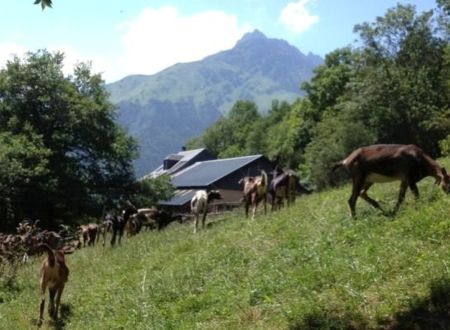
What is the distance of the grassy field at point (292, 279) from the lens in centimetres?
751

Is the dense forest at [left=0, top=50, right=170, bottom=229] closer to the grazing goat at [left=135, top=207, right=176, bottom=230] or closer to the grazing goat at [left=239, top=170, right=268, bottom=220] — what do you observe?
the grazing goat at [left=135, top=207, right=176, bottom=230]

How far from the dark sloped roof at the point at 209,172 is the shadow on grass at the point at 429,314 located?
5728cm

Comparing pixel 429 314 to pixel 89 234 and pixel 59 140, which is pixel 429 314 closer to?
pixel 89 234

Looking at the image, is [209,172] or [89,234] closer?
[89,234]

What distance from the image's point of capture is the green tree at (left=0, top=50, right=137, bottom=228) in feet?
128

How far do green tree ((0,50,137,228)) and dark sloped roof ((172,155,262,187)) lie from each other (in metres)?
19.8

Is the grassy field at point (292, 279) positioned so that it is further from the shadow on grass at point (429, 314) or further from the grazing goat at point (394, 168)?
the grazing goat at point (394, 168)

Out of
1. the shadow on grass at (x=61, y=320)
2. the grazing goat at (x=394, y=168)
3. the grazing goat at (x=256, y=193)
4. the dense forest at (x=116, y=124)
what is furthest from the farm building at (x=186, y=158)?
the grazing goat at (x=394, y=168)

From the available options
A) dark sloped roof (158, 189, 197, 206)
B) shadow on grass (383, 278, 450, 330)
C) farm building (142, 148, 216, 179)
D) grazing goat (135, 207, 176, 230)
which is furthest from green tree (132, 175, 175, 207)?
farm building (142, 148, 216, 179)

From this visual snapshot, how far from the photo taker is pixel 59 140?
141ft

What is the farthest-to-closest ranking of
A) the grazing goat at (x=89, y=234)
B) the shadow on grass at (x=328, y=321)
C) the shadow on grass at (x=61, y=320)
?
the grazing goat at (x=89, y=234) < the shadow on grass at (x=61, y=320) < the shadow on grass at (x=328, y=321)

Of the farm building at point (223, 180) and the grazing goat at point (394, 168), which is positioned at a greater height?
the grazing goat at point (394, 168)

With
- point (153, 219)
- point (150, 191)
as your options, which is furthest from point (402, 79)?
point (153, 219)

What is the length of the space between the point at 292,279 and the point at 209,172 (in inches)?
2423
